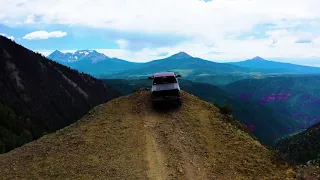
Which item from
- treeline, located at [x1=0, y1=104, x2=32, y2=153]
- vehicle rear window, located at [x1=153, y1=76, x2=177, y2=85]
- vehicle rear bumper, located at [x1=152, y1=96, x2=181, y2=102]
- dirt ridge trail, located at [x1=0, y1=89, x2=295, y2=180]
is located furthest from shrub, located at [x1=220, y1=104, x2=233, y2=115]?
treeline, located at [x1=0, y1=104, x2=32, y2=153]

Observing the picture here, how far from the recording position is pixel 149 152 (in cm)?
2066

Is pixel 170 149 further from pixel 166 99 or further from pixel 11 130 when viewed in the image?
pixel 11 130

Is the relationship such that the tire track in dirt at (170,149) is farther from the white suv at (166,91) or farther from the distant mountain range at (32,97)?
the distant mountain range at (32,97)

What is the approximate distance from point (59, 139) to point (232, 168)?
13766 millimetres

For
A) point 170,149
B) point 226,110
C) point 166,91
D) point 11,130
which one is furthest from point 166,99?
point 11,130

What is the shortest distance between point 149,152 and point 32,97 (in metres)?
159

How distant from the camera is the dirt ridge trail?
17953mm

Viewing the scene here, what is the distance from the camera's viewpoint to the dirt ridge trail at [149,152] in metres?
18.0

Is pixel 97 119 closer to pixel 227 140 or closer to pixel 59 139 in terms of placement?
pixel 59 139

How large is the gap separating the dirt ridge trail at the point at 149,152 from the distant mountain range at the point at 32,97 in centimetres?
10818

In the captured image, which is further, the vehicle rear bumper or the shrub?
the vehicle rear bumper

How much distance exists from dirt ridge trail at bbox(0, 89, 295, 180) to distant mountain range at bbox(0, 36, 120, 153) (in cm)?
10818

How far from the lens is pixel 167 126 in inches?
1006

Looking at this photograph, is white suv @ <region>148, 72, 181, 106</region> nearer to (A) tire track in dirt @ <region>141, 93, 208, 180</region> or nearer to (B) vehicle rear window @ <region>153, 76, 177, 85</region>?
(B) vehicle rear window @ <region>153, 76, 177, 85</region>
